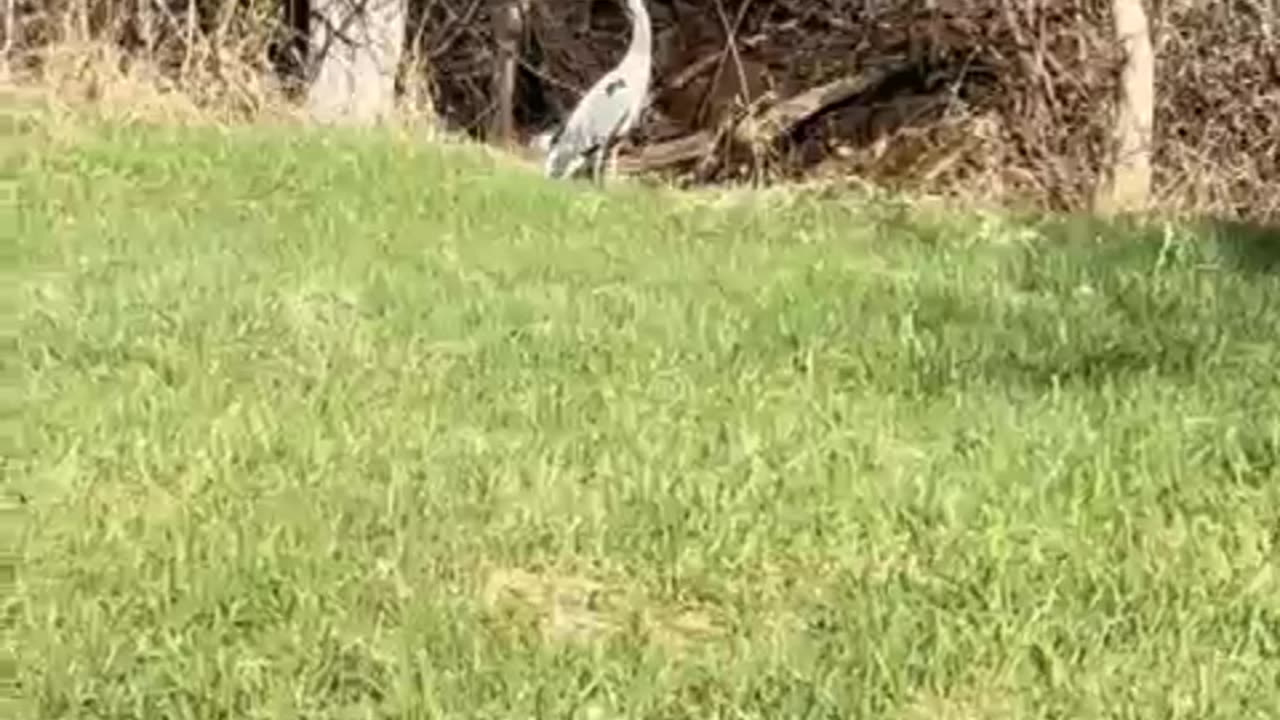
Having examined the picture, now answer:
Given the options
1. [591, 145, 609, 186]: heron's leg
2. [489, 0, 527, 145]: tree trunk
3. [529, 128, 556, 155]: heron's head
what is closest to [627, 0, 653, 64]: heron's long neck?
[591, 145, 609, 186]: heron's leg

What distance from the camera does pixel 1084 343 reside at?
21.9 ft

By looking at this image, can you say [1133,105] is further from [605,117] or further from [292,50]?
[292,50]

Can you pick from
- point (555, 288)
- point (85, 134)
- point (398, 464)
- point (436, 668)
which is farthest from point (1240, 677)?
point (85, 134)

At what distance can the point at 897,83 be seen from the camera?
46.0 feet

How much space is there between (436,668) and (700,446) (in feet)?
4.61

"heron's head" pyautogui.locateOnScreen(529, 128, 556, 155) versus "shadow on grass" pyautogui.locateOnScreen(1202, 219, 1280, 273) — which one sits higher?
"shadow on grass" pyautogui.locateOnScreen(1202, 219, 1280, 273)

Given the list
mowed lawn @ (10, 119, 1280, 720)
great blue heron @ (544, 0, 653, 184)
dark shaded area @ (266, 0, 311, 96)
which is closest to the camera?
mowed lawn @ (10, 119, 1280, 720)

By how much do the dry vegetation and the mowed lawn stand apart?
3.47 m

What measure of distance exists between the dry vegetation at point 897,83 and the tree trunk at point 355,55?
0.12 meters

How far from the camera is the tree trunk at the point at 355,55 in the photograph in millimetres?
12078

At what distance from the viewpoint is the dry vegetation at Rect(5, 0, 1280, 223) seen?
1155 cm

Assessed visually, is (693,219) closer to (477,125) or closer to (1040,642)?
(1040,642)

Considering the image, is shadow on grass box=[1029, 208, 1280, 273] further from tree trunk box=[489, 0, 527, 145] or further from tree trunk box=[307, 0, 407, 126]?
tree trunk box=[489, 0, 527, 145]

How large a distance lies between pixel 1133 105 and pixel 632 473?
22.4 ft
